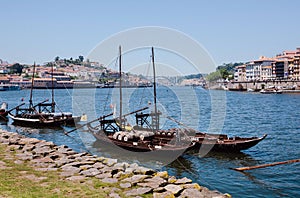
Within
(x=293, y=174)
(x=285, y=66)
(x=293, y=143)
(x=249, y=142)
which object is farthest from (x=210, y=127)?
(x=285, y=66)

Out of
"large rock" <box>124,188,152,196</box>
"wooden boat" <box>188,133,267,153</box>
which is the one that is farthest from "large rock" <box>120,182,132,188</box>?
"wooden boat" <box>188,133,267,153</box>

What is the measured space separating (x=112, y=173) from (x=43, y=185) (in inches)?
151

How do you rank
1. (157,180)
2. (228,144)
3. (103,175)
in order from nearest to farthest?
(157,180), (103,175), (228,144)

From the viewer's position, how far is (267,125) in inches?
2152

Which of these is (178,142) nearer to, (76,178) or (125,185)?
(76,178)

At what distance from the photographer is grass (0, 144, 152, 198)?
47.8 feet

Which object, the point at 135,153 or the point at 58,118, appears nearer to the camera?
the point at 135,153

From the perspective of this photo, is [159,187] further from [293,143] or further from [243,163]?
[293,143]

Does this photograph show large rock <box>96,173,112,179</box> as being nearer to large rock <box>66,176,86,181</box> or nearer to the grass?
the grass

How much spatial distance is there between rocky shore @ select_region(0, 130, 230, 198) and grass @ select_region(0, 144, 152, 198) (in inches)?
16.1

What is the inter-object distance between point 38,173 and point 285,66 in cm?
19898

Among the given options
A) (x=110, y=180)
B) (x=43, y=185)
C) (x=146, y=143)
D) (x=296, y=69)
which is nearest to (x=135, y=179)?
(x=110, y=180)

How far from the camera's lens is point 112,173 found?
18.1m

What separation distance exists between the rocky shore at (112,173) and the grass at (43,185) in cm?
41
